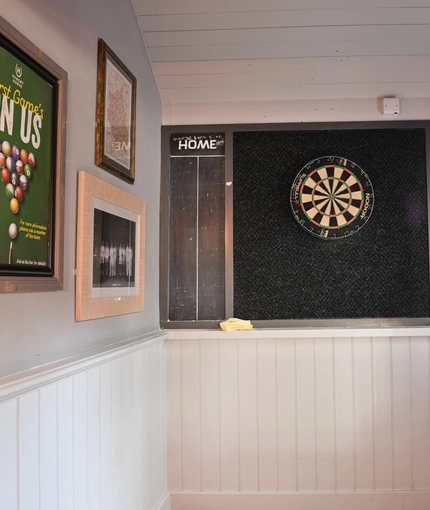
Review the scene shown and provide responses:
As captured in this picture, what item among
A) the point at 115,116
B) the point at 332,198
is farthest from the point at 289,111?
the point at 115,116

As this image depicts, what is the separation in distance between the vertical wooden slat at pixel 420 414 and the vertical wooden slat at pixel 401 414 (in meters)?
0.03

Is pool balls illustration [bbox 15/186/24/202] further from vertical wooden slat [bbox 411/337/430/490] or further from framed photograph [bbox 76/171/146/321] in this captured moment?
vertical wooden slat [bbox 411/337/430/490]

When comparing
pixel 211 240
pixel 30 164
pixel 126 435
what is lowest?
Answer: pixel 126 435

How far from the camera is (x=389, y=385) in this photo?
2.84 m

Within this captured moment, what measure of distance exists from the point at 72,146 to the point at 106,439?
3.46 feet

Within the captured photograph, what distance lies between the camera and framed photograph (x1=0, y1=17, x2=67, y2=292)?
133 centimetres

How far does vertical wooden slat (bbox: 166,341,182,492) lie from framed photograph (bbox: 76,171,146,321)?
1.67ft

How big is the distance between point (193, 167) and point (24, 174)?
1644 millimetres

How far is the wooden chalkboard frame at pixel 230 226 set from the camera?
290 centimetres

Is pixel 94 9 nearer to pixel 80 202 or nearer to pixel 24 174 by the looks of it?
pixel 80 202

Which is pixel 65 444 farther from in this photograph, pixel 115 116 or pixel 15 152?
pixel 115 116

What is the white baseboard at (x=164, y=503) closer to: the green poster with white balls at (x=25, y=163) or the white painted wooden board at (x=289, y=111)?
the green poster with white balls at (x=25, y=163)

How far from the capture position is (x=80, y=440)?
170cm

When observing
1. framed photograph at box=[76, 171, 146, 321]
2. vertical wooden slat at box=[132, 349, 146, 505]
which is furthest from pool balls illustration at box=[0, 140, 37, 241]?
vertical wooden slat at box=[132, 349, 146, 505]
